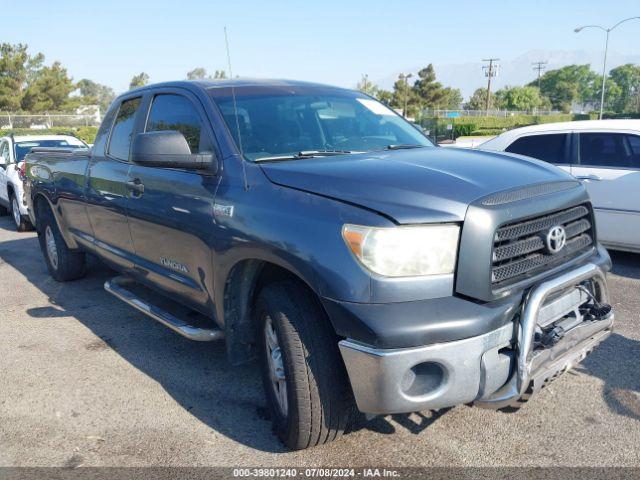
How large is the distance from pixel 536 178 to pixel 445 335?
1.08 metres

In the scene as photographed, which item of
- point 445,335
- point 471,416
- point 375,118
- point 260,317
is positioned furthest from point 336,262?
point 375,118

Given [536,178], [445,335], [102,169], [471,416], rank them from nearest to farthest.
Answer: [445,335] → [536,178] → [471,416] → [102,169]

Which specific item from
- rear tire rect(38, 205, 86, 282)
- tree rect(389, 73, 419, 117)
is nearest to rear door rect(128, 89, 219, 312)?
rear tire rect(38, 205, 86, 282)

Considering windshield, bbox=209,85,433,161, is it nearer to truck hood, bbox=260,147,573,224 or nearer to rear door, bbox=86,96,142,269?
truck hood, bbox=260,147,573,224

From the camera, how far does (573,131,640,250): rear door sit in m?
6.20

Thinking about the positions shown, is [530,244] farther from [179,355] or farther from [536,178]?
[179,355]

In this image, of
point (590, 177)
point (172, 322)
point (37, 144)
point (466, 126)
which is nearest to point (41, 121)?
point (466, 126)

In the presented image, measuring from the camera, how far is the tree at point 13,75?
159 ft

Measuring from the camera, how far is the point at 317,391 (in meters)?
2.73

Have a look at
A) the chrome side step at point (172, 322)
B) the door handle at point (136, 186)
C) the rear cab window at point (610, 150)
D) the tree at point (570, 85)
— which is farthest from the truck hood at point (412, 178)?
the tree at point (570, 85)

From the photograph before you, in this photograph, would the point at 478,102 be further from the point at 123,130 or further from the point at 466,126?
the point at 123,130

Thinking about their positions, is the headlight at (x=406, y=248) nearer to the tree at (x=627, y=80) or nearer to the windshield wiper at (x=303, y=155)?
the windshield wiper at (x=303, y=155)

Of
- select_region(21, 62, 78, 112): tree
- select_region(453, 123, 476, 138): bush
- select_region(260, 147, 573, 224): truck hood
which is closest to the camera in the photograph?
select_region(260, 147, 573, 224): truck hood

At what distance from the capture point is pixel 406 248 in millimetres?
2480
